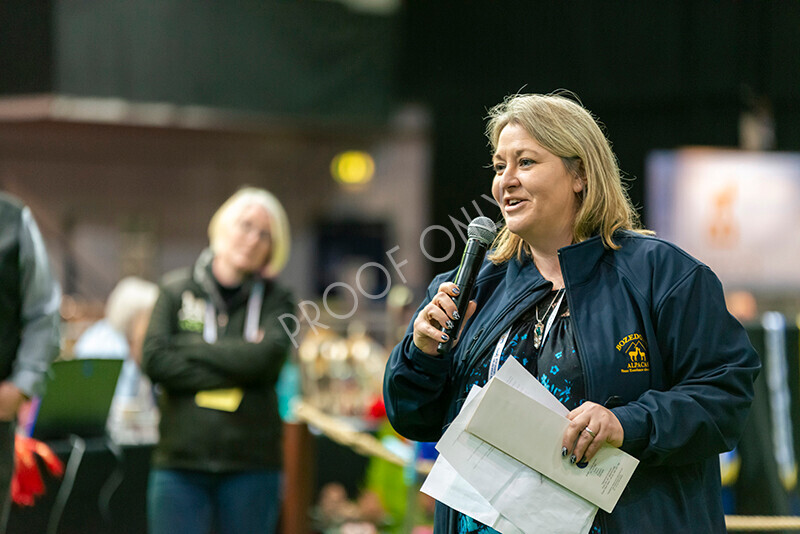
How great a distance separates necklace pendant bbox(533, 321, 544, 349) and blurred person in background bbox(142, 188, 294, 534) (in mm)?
1736

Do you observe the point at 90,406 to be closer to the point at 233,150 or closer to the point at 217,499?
the point at 217,499

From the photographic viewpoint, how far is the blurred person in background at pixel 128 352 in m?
5.58

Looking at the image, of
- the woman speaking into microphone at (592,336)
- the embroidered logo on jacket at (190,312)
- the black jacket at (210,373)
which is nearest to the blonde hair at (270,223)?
the black jacket at (210,373)

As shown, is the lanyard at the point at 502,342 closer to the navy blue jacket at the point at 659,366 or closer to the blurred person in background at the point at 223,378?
the navy blue jacket at the point at 659,366

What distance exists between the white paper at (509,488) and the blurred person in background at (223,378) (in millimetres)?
1735

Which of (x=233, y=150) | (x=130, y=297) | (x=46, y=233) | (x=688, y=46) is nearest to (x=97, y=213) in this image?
(x=46, y=233)

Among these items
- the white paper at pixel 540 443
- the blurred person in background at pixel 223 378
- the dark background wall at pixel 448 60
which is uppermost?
the dark background wall at pixel 448 60

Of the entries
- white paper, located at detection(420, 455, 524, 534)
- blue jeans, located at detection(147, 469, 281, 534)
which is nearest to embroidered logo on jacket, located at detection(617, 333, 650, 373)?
white paper, located at detection(420, 455, 524, 534)

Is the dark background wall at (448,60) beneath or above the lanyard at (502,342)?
above

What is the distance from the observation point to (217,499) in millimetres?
3270

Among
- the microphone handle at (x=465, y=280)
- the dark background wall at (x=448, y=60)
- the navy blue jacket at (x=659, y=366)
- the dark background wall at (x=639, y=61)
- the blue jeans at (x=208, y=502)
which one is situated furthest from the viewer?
the dark background wall at (x=448, y=60)

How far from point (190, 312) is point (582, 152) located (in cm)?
205

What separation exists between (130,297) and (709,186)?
5.68 metres

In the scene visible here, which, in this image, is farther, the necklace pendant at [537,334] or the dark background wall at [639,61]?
the dark background wall at [639,61]
